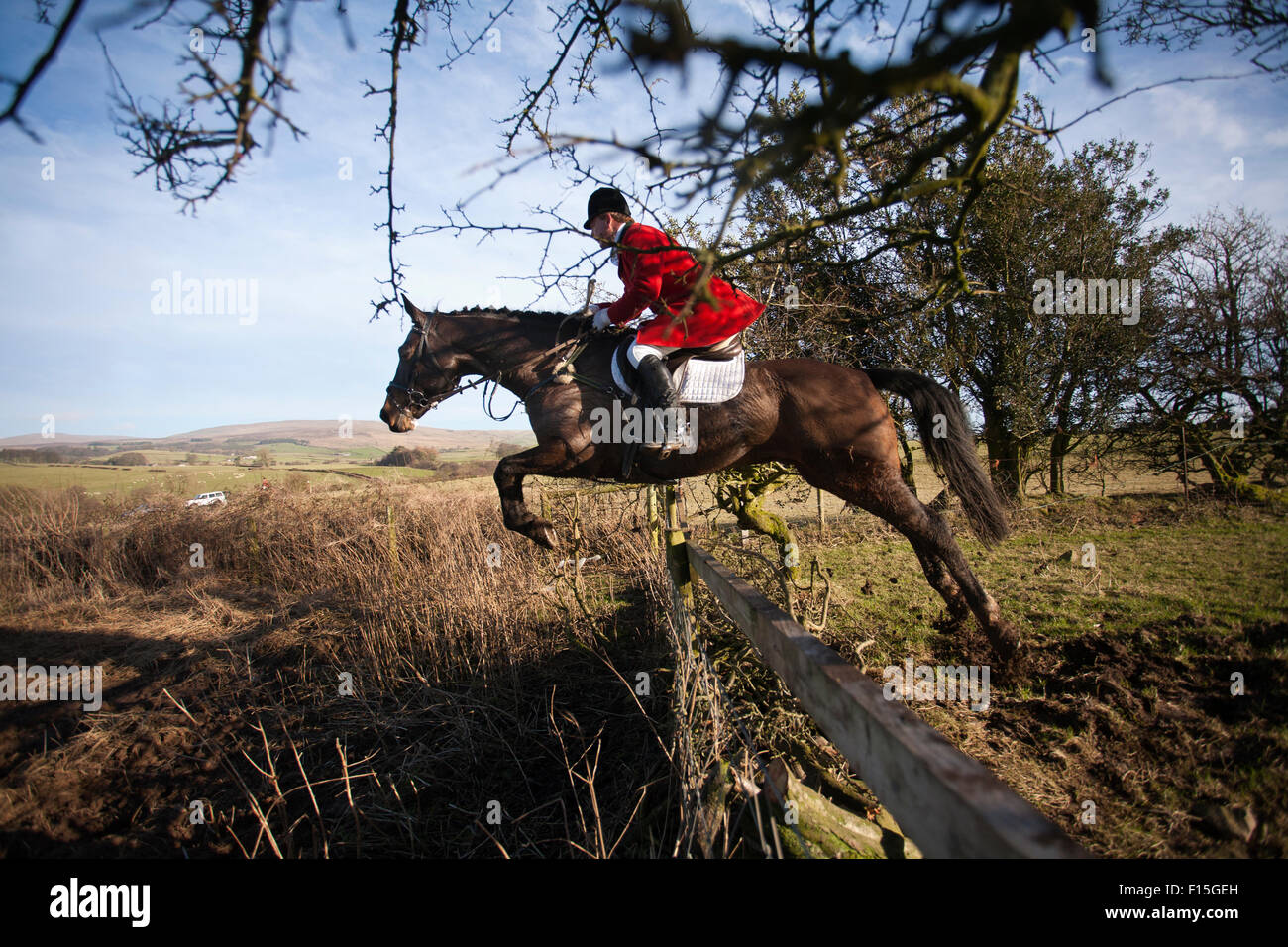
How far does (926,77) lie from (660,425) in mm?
2290

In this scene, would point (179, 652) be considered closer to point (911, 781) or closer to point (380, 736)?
point (380, 736)

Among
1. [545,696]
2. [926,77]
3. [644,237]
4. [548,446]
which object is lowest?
[545,696]

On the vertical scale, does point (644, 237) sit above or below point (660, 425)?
above

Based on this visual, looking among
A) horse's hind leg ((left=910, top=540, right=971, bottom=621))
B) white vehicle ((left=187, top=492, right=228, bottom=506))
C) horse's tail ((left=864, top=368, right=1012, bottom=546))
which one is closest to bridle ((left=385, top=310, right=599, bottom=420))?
horse's tail ((left=864, top=368, right=1012, bottom=546))

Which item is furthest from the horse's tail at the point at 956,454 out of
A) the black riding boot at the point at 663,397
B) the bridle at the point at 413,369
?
the bridle at the point at 413,369

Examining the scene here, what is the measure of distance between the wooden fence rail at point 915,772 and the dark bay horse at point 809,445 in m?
1.73

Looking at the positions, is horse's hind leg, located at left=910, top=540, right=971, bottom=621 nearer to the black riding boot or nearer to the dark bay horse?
the dark bay horse

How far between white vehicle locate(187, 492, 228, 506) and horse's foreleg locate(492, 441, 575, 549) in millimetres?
9499

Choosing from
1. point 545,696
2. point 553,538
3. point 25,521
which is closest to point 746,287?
point 553,538

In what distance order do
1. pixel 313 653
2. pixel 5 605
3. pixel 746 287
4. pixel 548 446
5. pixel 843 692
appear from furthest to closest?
pixel 5 605 < pixel 746 287 < pixel 313 653 < pixel 548 446 < pixel 843 692

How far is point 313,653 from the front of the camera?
4.96m

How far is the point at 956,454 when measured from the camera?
354 centimetres

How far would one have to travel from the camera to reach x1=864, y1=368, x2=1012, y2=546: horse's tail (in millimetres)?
3504

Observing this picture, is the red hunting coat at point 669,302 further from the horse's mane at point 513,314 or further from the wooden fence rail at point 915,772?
the wooden fence rail at point 915,772
